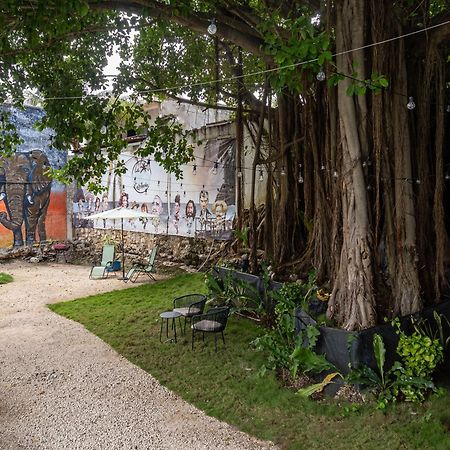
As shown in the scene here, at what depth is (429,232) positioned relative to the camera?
16.6 ft

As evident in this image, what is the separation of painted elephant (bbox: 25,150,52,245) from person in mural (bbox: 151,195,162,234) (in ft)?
15.6

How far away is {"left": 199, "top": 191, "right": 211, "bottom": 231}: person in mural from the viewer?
412 inches

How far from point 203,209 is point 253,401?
6678 millimetres

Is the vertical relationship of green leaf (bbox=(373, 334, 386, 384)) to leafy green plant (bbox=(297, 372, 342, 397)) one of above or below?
above

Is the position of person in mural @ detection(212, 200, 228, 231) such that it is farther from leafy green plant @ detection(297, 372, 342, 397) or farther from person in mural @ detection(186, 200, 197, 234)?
leafy green plant @ detection(297, 372, 342, 397)

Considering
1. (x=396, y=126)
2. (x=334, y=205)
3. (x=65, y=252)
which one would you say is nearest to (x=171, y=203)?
(x=65, y=252)

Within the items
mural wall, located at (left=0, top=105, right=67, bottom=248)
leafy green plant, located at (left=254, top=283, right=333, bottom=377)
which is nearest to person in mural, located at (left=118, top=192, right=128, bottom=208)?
mural wall, located at (left=0, top=105, right=67, bottom=248)

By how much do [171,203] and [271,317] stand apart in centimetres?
585

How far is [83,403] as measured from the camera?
4395 millimetres

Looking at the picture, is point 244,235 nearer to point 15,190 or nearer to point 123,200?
point 123,200

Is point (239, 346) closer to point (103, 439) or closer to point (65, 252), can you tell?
point (103, 439)

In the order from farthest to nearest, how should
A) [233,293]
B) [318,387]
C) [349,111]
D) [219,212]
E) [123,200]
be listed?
[123,200] → [219,212] → [233,293] → [349,111] → [318,387]

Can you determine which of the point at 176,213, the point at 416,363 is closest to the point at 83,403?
the point at 416,363

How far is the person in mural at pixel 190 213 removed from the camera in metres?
10.8
